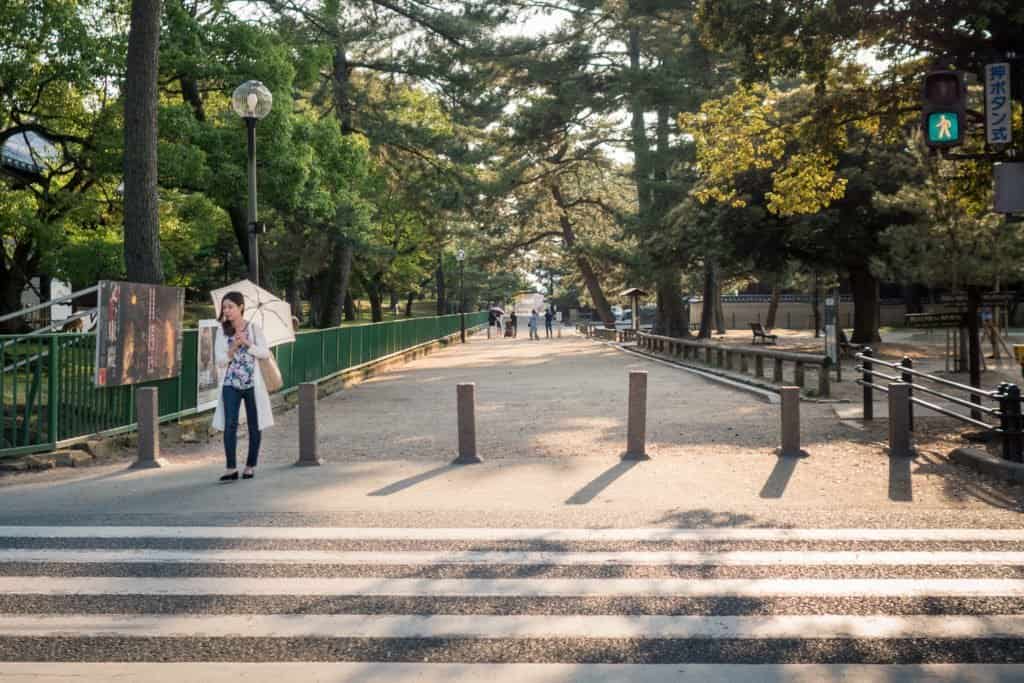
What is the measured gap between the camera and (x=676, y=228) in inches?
1220

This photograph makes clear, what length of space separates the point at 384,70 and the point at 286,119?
1073 centimetres

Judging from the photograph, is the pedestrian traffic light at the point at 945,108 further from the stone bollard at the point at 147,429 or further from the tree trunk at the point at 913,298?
the tree trunk at the point at 913,298

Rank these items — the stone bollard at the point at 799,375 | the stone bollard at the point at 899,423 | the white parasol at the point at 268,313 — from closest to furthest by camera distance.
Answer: the stone bollard at the point at 899,423, the white parasol at the point at 268,313, the stone bollard at the point at 799,375

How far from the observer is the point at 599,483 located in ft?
30.4

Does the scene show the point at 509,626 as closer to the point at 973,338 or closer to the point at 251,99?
the point at 251,99

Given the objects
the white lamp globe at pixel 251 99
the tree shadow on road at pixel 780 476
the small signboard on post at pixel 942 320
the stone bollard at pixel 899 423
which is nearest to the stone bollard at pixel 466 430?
the tree shadow on road at pixel 780 476

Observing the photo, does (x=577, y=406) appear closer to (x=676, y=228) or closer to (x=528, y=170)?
(x=676, y=228)

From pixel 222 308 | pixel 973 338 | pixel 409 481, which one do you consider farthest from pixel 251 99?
pixel 973 338

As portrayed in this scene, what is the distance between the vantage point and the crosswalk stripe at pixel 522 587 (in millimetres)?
5445

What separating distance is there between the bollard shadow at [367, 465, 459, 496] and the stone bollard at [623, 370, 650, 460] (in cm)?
210

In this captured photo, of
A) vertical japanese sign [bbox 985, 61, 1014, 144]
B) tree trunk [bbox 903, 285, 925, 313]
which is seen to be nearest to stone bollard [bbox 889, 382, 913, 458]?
vertical japanese sign [bbox 985, 61, 1014, 144]

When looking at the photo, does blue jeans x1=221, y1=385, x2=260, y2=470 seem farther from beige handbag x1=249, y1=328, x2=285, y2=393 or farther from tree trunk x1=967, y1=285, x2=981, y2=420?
tree trunk x1=967, y1=285, x2=981, y2=420

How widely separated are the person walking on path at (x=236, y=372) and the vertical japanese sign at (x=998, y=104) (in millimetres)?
7821

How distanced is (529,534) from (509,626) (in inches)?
84.3
